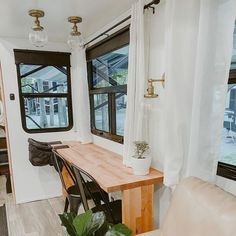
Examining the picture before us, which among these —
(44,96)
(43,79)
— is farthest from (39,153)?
(43,79)

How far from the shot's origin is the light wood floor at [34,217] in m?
2.45

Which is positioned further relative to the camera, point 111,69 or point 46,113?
point 46,113

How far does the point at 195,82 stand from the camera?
4.16ft

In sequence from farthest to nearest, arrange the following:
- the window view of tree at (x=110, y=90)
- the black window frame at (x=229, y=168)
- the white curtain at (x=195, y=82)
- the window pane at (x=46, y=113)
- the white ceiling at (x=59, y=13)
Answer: the window pane at (x=46, y=113)
the window view of tree at (x=110, y=90)
the white ceiling at (x=59, y=13)
the black window frame at (x=229, y=168)
the white curtain at (x=195, y=82)

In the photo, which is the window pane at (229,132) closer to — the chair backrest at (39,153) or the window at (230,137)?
the window at (230,137)

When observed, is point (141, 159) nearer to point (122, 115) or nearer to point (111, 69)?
point (122, 115)

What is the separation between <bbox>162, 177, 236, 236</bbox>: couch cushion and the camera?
0.99 meters

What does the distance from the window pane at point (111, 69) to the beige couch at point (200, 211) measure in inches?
56.7

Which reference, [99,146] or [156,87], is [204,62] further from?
[99,146]

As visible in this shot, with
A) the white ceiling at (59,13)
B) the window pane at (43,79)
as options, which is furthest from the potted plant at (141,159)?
the window pane at (43,79)

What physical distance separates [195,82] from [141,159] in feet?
2.36

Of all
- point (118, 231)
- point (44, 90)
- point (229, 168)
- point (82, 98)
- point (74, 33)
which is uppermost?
point (74, 33)

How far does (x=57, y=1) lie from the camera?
1.89m

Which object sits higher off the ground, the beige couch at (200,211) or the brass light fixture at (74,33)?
the brass light fixture at (74,33)
